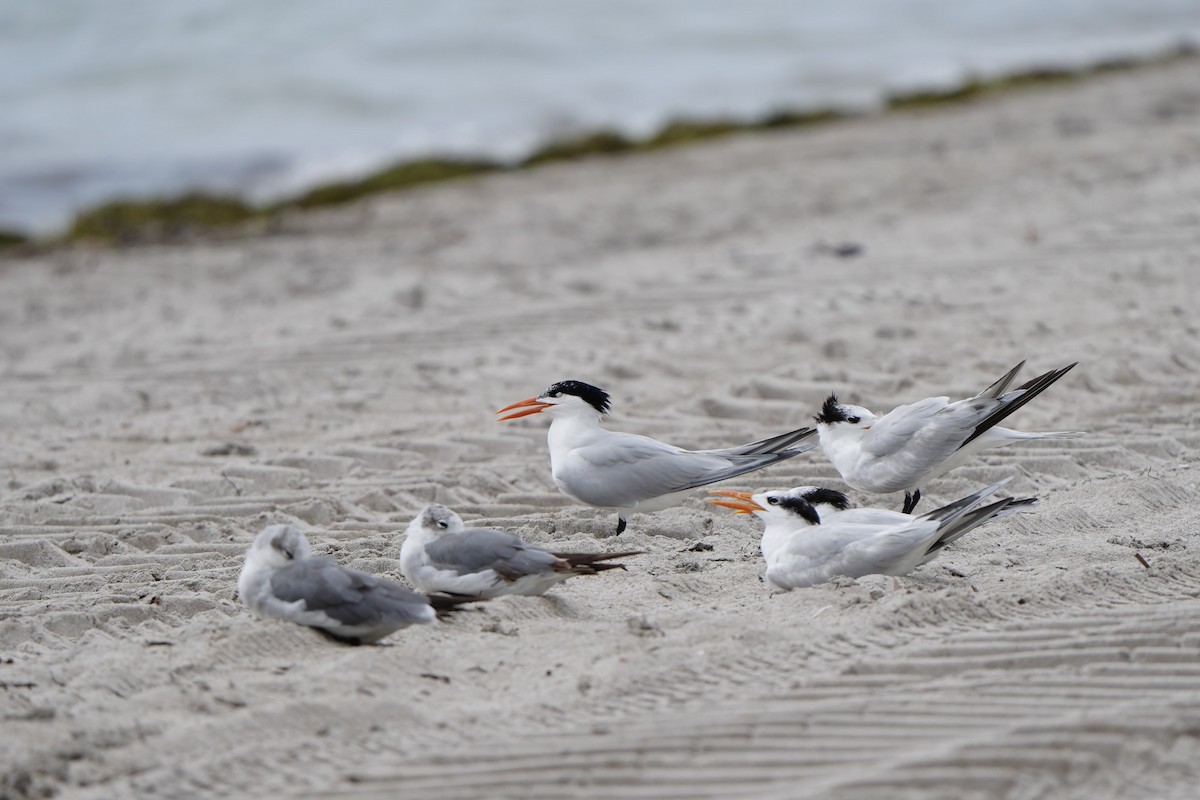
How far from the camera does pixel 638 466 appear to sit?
202 inches

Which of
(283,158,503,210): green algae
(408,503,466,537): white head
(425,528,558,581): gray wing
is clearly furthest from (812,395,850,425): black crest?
(283,158,503,210): green algae

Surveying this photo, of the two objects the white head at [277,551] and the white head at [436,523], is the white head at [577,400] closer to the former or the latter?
the white head at [436,523]

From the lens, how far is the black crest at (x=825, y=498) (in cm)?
476

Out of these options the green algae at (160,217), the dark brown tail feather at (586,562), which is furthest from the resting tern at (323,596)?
the green algae at (160,217)

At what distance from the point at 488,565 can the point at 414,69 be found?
19.3 meters

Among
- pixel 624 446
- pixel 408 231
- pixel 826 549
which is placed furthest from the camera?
pixel 408 231

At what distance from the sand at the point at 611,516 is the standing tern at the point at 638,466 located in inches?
7.0

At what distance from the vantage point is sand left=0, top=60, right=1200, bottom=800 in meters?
3.42

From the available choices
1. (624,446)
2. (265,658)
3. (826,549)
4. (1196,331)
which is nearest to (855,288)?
(1196,331)

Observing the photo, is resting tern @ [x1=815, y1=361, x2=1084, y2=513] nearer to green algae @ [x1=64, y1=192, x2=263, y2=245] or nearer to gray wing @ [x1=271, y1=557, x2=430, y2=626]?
gray wing @ [x1=271, y1=557, x2=430, y2=626]

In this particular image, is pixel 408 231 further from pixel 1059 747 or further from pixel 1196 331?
pixel 1059 747

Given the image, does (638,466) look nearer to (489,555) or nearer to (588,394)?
(588,394)

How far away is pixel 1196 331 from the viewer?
722cm

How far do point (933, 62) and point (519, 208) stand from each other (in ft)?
40.2
